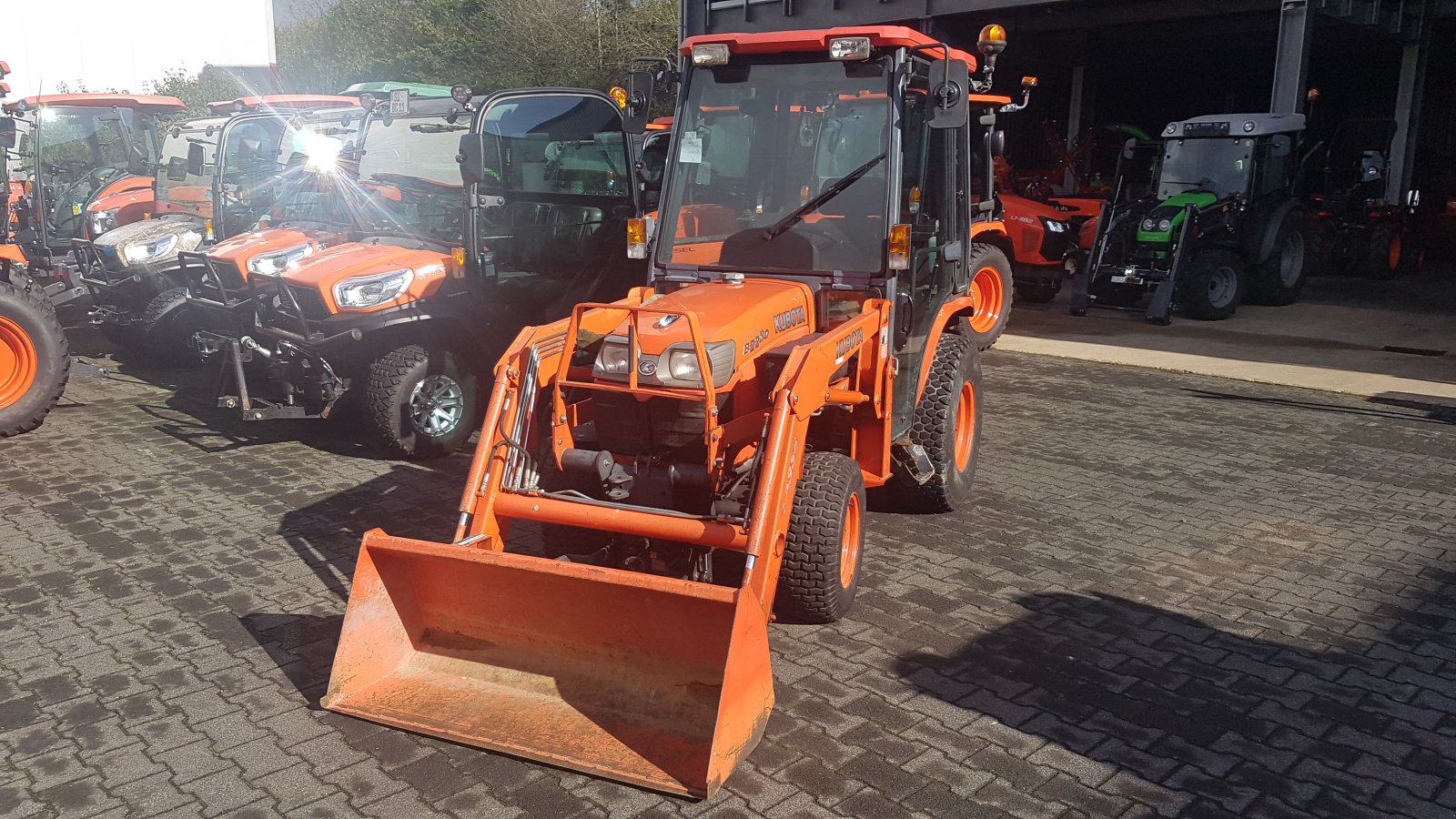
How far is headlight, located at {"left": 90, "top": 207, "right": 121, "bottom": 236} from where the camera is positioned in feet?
38.3

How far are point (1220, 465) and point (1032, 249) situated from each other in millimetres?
6377

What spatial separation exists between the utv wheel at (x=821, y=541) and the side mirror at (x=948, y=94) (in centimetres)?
160

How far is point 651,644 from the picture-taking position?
371 centimetres

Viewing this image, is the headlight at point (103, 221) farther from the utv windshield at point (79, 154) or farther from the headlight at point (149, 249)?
the headlight at point (149, 249)

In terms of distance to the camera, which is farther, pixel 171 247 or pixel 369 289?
pixel 171 247

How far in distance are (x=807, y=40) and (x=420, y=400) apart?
3207mm

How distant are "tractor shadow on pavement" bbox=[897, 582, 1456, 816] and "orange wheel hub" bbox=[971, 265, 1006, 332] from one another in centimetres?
642

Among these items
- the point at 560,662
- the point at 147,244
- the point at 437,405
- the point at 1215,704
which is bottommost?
the point at 1215,704

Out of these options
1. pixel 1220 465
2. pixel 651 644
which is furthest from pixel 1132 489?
Result: pixel 651 644

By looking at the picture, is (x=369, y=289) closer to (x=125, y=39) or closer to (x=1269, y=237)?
(x=1269, y=237)

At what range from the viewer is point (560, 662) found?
3.86 m

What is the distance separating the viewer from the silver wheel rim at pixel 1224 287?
13.2m

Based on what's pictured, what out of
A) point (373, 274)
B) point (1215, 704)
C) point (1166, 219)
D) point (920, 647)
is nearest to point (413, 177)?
point (373, 274)

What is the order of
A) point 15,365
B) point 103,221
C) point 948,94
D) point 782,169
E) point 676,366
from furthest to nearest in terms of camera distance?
point 103,221, point 15,365, point 782,169, point 948,94, point 676,366
